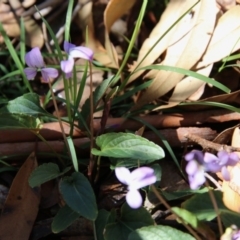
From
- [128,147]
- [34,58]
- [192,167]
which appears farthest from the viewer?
[128,147]

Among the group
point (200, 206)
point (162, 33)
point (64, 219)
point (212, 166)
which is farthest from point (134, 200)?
point (162, 33)

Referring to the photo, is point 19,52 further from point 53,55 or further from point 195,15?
point 195,15

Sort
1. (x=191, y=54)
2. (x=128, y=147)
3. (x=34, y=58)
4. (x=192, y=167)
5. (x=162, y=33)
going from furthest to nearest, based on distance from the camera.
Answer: (x=162, y=33), (x=191, y=54), (x=128, y=147), (x=34, y=58), (x=192, y=167)

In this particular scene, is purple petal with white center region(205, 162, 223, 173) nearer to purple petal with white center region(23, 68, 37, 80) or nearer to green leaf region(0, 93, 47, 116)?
purple petal with white center region(23, 68, 37, 80)

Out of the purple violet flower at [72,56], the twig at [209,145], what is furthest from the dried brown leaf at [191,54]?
the purple violet flower at [72,56]

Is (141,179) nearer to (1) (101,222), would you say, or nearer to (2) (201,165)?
(2) (201,165)

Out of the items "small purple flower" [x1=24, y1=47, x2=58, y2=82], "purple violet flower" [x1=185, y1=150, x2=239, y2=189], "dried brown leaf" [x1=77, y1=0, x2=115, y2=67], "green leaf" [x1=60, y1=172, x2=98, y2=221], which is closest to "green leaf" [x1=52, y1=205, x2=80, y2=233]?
"green leaf" [x1=60, y1=172, x2=98, y2=221]
